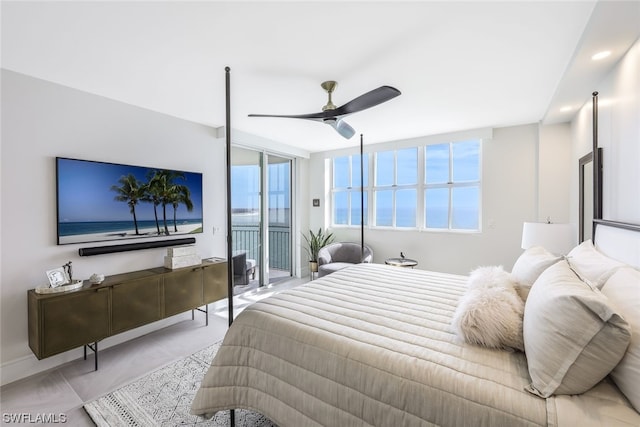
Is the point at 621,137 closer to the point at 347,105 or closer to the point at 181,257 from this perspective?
the point at 347,105

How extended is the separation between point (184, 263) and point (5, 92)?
→ 6.74 feet

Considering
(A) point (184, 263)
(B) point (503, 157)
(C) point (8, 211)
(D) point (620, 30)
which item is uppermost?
(D) point (620, 30)

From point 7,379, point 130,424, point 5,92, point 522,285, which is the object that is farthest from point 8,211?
point 522,285

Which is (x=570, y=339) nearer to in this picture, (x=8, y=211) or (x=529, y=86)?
(x=529, y=86)

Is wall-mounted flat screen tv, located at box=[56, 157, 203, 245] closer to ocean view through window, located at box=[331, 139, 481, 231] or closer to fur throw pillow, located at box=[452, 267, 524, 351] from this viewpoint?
ocean view through window, located at box=[331, 139, 481, 231]

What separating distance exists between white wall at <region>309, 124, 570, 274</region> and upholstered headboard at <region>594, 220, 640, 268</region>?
184cm

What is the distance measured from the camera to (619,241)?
1.63 m

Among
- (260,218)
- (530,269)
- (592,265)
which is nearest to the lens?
(592,265)

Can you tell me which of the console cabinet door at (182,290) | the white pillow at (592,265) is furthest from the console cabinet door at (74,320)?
the white pillow at (592,265)

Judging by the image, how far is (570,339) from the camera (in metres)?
0.96

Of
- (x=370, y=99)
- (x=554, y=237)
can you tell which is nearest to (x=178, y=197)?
(x=370, y=99)

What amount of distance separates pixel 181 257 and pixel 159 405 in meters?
1.54

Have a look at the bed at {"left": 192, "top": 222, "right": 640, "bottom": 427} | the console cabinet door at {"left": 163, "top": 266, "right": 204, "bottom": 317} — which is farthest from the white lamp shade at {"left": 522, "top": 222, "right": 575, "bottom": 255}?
the console cabinet door at {"left": 163, "top": 266, "right": 204, "bottom": 317}

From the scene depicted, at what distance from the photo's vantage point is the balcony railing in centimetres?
464
